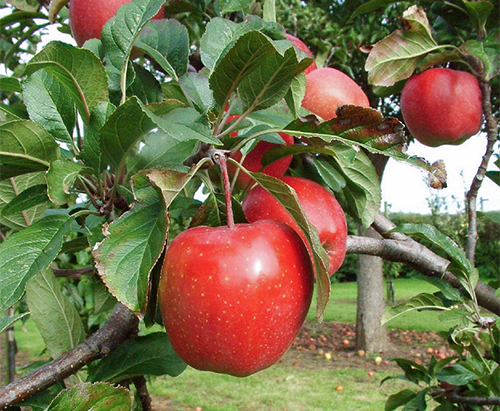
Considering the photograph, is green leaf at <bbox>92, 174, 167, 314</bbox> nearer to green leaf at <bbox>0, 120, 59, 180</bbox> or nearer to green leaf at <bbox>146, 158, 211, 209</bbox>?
green leaf at <bbox>146, 158, 211, 209</bbox>

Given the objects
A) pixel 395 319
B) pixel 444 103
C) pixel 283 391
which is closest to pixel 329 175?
pixel 444 103

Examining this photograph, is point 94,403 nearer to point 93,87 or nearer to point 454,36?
point 93,87

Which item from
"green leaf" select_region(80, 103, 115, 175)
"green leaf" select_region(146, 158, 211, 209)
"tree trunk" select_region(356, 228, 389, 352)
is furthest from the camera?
"tree trunk" select_region(356, 228, 389, 352)

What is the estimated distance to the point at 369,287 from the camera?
472cm

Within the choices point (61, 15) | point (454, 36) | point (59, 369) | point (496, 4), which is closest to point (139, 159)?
point (59, 369)

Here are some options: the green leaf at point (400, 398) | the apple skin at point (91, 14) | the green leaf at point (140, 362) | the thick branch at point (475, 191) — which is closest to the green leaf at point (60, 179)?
the green leaf at point (140, 362)

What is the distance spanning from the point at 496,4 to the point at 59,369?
4.59 feet

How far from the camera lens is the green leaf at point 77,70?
485 millimetres

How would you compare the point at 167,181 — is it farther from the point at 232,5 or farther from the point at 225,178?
the point at 232,5

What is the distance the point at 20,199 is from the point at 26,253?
11cm

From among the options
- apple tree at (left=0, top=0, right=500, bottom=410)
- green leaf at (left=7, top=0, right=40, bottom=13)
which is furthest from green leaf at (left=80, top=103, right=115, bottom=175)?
green leaf at (left=7, top=0, right=40, bottom=13)

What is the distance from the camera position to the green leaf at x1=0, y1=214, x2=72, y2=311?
470 mm

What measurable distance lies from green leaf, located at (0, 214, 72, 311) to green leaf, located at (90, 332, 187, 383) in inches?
10.4

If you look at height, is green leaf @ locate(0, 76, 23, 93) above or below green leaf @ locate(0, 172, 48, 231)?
above
